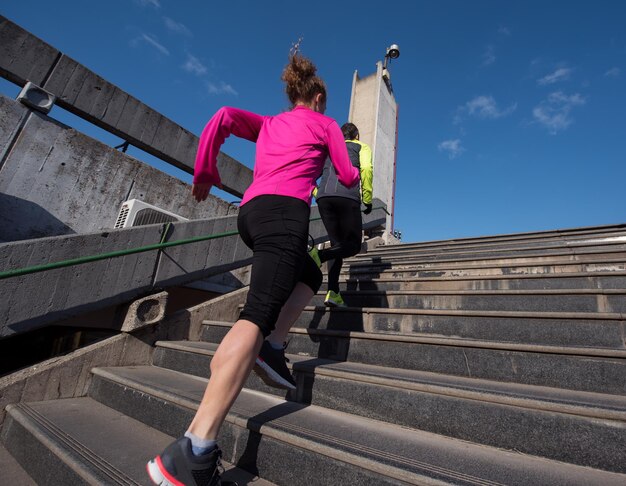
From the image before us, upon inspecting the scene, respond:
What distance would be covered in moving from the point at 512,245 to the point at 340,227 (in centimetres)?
353

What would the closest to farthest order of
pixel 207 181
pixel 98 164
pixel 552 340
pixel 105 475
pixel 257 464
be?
pixel 105 475 < pixel 257 464 < pixel 207 181 < pixel 552 340 < pixel 98 164

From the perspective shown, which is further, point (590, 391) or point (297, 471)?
point (590, 391)

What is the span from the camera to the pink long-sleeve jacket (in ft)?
5.11

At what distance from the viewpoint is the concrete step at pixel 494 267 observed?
3.37m

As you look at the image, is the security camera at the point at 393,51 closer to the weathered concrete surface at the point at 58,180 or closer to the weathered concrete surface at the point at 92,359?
the weathered concrete surface at the point at 58,180

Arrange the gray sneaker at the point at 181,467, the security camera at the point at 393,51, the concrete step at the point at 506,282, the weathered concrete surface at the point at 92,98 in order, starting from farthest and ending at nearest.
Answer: the security camera at the point at 393,51
the weathered concrete surface at the point at 92,98
the concrete step at the point at 506,282
the gray sneaker at the point at 181,467

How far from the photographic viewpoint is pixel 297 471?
1356 millimetres

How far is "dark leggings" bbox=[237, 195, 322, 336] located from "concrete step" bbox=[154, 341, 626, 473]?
851 mm

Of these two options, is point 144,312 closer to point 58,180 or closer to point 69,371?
point 69,371

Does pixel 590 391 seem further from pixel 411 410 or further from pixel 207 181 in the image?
pixel 207 181

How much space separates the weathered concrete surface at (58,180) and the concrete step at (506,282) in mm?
2995

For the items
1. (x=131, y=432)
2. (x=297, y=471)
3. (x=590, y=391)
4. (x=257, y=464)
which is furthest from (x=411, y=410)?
(x=131, y=432)

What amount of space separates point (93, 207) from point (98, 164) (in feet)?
1.83

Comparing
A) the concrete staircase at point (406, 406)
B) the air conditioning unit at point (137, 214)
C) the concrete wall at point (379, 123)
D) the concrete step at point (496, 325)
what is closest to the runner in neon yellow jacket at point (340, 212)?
the concrete step at point (496, 325)
